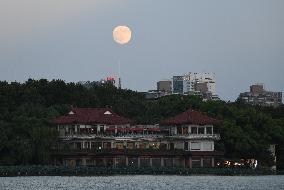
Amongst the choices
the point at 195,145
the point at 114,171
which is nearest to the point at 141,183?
the point at 114,171

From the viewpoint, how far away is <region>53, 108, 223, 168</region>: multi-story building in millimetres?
109875

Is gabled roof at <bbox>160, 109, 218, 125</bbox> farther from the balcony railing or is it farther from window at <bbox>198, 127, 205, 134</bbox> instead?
the balcony railing

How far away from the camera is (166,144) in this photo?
377 feet

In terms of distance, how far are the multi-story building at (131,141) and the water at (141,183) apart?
44.2 ft

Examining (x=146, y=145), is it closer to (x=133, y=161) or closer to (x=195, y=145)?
(x=133, y=161)

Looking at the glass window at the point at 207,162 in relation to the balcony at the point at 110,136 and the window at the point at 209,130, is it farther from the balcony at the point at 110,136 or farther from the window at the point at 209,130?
the balcony at the point at 110,136

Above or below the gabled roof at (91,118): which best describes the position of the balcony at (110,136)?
below

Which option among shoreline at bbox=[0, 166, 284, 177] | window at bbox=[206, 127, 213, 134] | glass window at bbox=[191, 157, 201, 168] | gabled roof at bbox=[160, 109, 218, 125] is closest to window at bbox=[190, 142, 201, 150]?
glass window at bbox=[191, 157, 201, 168]

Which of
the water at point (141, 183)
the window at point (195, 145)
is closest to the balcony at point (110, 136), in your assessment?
the window at point (195, 145)

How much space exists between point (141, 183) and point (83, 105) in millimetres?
48359

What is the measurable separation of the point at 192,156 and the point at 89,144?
41.9 ft

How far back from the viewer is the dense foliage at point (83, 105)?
343ft

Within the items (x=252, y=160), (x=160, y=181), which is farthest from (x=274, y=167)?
(x=160, y=181)

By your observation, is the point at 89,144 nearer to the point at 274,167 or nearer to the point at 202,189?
the point at 274,167
